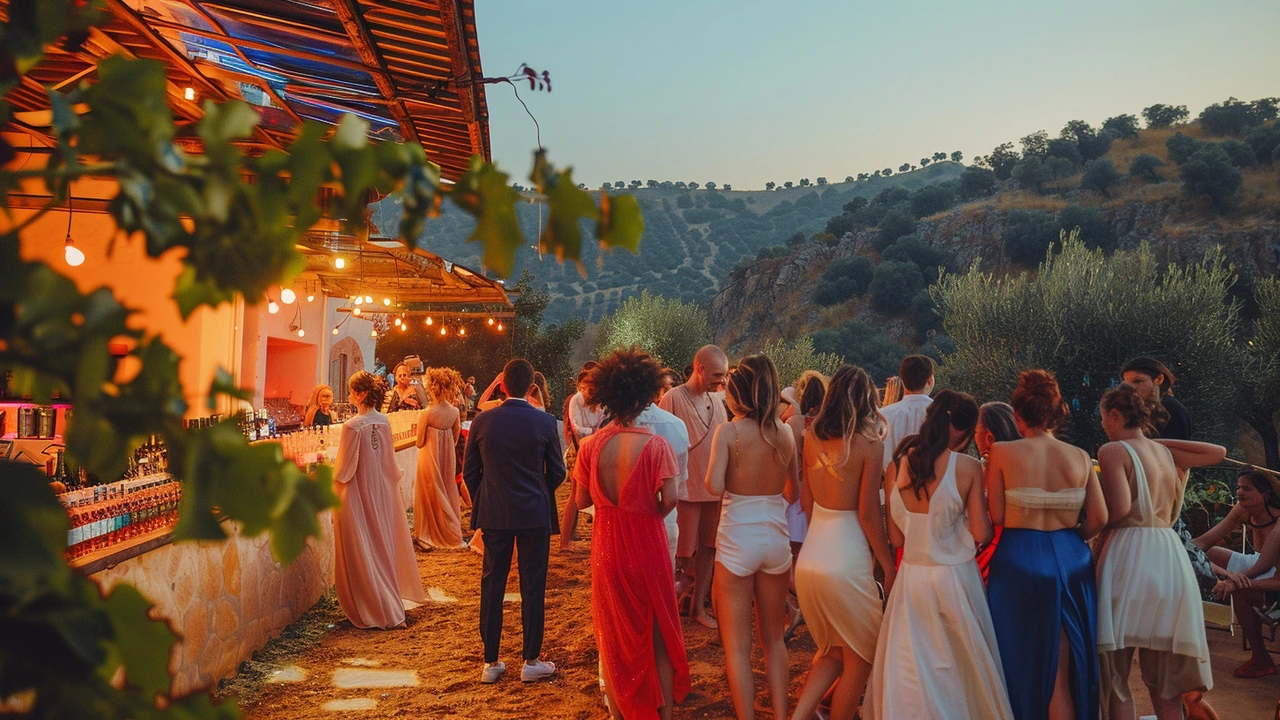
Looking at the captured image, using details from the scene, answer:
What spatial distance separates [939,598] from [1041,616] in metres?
0.49

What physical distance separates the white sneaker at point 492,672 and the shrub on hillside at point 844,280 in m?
46.7

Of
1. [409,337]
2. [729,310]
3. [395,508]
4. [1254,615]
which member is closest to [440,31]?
[395,508]

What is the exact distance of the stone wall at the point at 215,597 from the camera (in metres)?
4.71

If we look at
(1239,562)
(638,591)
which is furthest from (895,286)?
(638,591)

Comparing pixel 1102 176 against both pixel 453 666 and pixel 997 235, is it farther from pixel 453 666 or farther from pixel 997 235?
pixel 453 666

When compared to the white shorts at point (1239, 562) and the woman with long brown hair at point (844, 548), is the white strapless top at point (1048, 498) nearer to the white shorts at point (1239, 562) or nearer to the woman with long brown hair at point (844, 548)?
the woman with long brown hair at point (844, 548)

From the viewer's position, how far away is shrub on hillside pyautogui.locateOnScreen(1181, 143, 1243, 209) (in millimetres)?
40625

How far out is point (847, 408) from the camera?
15.3 feet

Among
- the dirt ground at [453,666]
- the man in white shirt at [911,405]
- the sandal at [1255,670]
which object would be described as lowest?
the dirt ground at [453,666]

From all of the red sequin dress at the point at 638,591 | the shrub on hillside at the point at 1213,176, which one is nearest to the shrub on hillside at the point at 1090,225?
the shrub on hillside at the point at 1213,176

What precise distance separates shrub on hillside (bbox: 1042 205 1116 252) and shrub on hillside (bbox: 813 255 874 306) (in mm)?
10412

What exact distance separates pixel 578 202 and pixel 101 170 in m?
0.44

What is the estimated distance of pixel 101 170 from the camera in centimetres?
83

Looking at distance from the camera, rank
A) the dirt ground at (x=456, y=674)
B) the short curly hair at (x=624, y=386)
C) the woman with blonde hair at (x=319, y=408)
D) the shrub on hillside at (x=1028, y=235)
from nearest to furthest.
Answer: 1. the short curly hair at (x=624, y=386)
2. the dirt ground at (x=456, y=674)
3. the woman with blonde hair at (x=319, y=408)
4. the shrub on hillside at (x=1028, y=235)
